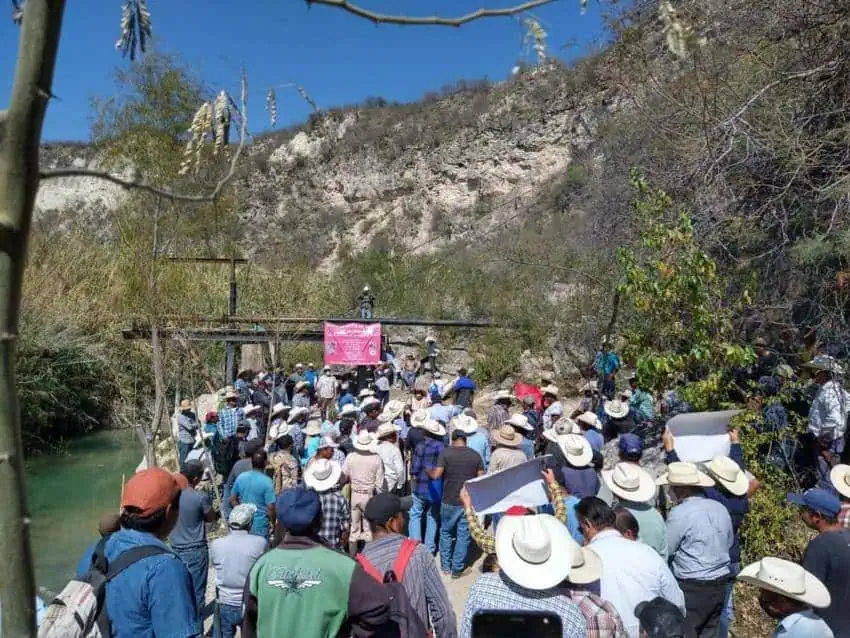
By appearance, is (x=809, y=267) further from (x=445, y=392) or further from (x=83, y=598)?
(x=83, y=598)

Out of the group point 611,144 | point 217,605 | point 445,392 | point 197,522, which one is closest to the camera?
point 217,605

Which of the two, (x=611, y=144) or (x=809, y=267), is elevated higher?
(x=611, y=144)

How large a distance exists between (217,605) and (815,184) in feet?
25.8

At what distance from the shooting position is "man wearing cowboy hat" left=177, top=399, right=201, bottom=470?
354 inches

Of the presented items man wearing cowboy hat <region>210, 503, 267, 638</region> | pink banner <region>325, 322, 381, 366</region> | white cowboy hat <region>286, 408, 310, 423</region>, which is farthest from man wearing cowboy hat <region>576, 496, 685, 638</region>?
pink banner <region>325, 322, 381, 366</region>

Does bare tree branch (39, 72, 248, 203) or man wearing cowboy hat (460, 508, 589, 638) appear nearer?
bare tree branch (39, 72, 248, 203)

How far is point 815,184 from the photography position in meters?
7.86

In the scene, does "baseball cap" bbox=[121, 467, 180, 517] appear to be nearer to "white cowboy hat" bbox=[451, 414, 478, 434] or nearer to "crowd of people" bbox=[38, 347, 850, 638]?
"crowd of people" bbox=[38, 347, 850, 638]

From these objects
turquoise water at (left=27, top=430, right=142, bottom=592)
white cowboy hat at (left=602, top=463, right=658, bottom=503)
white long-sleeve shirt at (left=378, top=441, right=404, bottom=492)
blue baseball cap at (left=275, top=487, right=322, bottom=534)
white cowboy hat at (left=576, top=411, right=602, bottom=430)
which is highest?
blue baseball cap at (left=275, top=487, right=322, bottom=534)

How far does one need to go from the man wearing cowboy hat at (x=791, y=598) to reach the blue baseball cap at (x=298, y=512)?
1968 millimetres

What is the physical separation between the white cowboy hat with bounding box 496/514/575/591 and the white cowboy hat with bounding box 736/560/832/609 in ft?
2.88

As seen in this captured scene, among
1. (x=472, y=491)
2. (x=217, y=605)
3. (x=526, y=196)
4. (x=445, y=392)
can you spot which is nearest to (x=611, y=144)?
(x=445, y=392)

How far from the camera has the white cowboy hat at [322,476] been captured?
199 inches

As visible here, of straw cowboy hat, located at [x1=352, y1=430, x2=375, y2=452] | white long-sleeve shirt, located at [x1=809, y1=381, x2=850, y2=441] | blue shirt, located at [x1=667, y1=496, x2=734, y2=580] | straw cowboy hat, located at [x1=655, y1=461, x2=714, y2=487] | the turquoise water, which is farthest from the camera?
the turquoise water
